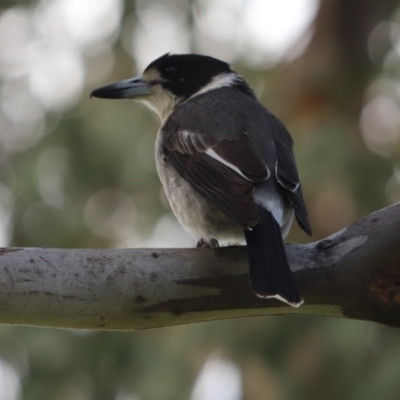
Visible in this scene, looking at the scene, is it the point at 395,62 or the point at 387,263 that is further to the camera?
the point at 395,62

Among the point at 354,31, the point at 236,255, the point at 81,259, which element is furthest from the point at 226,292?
the point at 354,31

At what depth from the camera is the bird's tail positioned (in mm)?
2406

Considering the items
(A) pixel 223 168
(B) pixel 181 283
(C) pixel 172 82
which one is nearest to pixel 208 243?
(A) pixel 223 168

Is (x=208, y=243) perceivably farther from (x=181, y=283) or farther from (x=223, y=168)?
(x=181, y=283)

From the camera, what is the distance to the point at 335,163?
4.88 m

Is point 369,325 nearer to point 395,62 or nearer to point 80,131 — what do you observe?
point 395,62

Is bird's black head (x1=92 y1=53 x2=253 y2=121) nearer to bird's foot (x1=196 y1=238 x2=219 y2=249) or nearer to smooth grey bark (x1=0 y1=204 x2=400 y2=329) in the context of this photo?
bird's foot (x1=196 y1=238 x2=219 y2=249)

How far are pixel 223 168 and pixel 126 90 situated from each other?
1214 millimetres

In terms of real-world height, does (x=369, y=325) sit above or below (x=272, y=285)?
below

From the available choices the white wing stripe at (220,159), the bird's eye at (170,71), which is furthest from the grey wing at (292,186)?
the bird's eye at (170,71)

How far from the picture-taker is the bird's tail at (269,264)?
2.41 meters

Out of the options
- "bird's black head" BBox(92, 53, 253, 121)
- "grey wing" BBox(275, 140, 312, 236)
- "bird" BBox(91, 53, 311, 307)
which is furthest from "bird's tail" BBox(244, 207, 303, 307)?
"bird's black head" BBox(92, 53, 253, 121)

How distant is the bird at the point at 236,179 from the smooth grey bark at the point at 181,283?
Answer: 0.11 metres

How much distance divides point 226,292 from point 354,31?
13.2 feet
